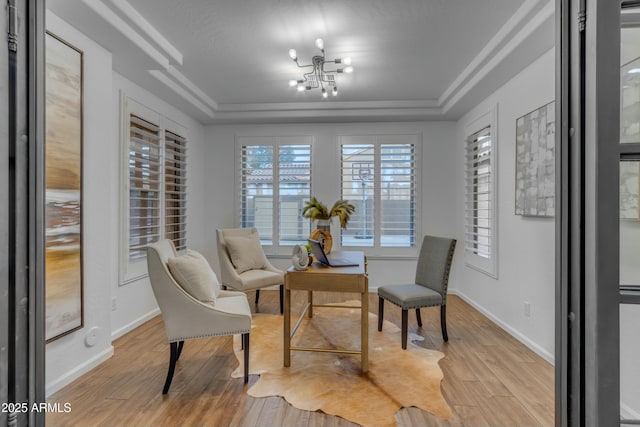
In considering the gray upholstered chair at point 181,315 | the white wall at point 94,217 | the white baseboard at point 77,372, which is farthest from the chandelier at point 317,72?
the white baseboard at point 77,372

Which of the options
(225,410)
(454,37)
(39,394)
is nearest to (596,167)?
(39,394)

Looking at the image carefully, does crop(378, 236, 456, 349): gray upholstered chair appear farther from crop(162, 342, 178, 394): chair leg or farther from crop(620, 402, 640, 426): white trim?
crop(620, 402, 640, 426): white trim

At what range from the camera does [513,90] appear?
333 centimetres

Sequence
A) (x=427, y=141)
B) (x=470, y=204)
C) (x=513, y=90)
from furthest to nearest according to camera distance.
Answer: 1. (x=427, y=141)
2. (x=470, y=204)
3. (x=513, y=90)

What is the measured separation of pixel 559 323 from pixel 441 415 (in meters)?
1.38

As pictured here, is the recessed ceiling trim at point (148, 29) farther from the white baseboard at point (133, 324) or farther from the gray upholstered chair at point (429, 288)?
the gray upholstered chair at point (429, 288)

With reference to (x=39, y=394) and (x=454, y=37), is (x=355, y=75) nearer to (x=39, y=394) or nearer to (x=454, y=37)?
(x=454, y=37)

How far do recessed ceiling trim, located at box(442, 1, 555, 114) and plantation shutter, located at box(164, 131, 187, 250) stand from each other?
3503mm

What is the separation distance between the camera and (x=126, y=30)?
253cm

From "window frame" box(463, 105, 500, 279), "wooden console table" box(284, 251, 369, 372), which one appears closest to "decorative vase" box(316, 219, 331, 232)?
"wooden console table" box(284, 251, 369, 372)

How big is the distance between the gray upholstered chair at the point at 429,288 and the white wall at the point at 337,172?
1601mm

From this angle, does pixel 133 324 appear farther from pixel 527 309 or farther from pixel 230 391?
pixel 527 309

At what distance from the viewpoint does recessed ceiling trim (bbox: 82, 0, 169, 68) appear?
2.21m

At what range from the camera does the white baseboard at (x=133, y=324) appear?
3208 millimetres
